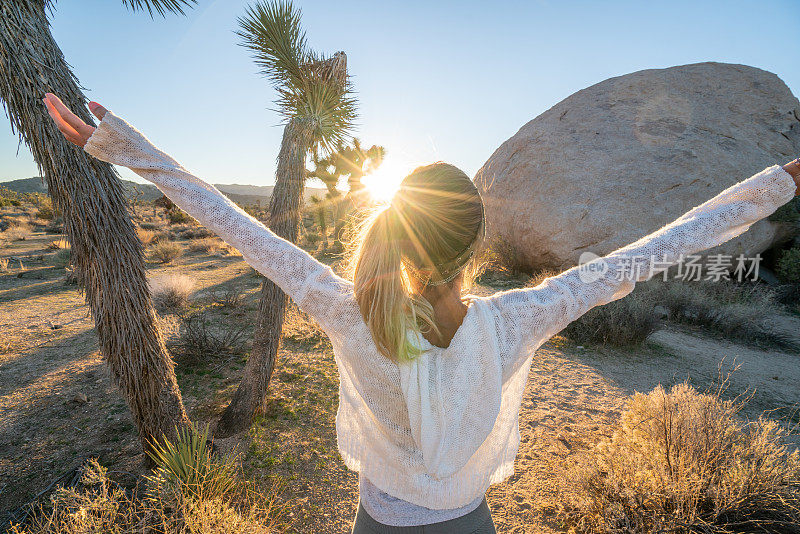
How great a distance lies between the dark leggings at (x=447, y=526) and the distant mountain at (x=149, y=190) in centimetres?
189

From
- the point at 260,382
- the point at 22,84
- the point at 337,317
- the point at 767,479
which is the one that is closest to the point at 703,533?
the point at 767,479

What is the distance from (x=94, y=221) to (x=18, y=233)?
22.9 m

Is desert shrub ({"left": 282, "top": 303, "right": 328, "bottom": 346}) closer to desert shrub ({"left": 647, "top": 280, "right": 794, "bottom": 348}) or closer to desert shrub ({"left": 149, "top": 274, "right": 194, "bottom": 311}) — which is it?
desert shrub ({"left": 149, "top": 274, "right": 194, "bottom": 311})

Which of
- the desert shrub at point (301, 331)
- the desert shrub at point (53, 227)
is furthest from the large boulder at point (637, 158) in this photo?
the desert shrub at point (53, 227)

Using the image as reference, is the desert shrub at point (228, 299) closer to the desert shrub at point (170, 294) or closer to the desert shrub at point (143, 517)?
the desert shrub at point (170, 294)

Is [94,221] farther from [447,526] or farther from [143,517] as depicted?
[447,526]

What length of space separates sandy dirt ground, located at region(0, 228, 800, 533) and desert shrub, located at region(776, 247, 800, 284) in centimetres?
252

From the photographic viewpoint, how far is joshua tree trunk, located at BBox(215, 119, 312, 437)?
3.69 metres

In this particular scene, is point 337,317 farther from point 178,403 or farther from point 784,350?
point 784,350

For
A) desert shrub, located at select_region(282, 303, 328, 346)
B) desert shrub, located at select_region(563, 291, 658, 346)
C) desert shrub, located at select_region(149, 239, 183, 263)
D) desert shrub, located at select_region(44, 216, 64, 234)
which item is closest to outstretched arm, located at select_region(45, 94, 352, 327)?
desert shrub, located at select_region(282, 303, 328, 346)

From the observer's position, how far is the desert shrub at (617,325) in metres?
6.32

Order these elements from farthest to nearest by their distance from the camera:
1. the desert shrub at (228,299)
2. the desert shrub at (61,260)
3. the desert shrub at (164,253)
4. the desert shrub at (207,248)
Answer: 1. the desert shrub at (207,248)
2. the desert shrub at (164,253)
3. the desert shrub at (61,260)
4. the desert shrub at (228,299)

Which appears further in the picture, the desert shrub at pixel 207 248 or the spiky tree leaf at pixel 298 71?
the desert shrub at pixel 207 248

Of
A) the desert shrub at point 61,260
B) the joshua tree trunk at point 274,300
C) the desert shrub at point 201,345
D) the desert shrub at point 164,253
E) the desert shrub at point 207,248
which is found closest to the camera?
the joshua tree trunk at point 274,300
